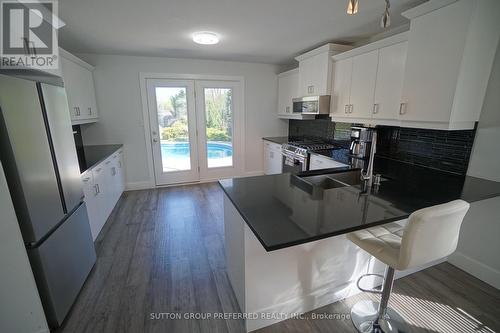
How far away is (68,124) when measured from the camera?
6.21ft

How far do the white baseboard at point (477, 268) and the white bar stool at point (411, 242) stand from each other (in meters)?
1.08

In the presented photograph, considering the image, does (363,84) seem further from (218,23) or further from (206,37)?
(206,37)

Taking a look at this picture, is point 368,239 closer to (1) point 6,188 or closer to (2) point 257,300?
(2) point 257,300

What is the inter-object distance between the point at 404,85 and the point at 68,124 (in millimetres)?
3065

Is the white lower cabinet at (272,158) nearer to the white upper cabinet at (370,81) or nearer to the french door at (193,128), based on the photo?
the french door at (193,128)

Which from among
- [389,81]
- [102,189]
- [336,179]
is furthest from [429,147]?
[102,189]

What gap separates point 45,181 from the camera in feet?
4.90

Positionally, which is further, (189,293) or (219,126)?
(219,126)

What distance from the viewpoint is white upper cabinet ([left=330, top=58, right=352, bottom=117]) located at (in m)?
2.83

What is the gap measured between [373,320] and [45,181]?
252cm

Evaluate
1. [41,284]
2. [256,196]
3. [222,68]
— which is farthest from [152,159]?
[256,196]

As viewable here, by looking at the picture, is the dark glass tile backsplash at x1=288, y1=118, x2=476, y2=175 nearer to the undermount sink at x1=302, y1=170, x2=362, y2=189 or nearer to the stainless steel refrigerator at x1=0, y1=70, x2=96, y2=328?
the undermount sink at x1=302, y1=170, x2=362, y2=189

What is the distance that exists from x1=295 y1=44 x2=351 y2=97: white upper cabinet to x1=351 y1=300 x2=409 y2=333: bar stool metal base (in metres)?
2.59

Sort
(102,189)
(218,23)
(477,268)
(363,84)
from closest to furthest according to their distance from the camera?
(477,268) < (218,23) < (363,84) < (102,189)
